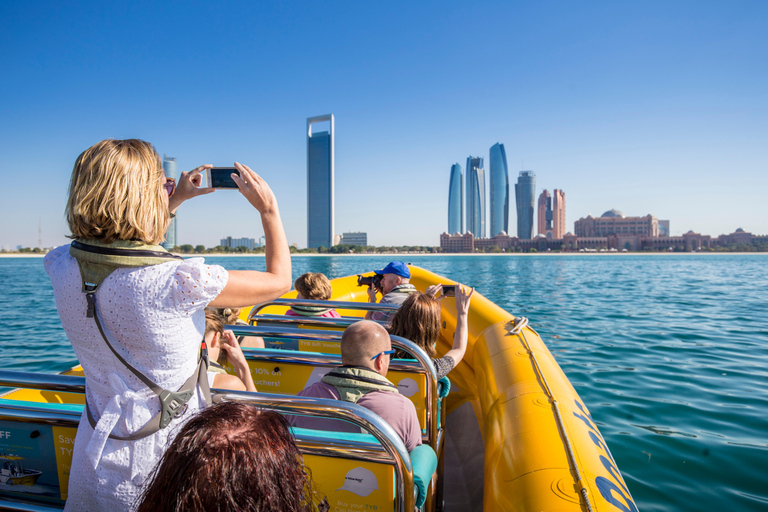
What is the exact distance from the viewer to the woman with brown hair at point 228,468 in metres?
0.62

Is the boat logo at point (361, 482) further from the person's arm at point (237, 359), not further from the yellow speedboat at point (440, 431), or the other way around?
the person's arm at point (237, 359)

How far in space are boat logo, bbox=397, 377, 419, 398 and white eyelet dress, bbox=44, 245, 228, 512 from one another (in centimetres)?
132

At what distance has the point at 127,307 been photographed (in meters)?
0.99

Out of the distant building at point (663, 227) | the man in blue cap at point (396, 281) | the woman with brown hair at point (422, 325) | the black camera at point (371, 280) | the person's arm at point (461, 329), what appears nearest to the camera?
the woman with brown hair at point (422, 325)

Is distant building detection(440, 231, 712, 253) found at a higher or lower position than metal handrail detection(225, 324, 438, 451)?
higher

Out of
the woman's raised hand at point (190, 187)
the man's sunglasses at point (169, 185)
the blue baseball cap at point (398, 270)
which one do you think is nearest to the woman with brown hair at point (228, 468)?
the man's sunglasses at point (169, 185)

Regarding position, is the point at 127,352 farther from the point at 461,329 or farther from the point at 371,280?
the point at 371,280

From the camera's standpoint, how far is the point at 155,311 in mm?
998

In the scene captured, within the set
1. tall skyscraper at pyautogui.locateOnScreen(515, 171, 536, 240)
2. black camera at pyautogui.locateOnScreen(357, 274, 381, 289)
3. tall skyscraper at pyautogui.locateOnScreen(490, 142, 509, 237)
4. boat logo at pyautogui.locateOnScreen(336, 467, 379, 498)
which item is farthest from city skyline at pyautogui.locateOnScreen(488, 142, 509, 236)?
boat logo at pyautogui.locateOnScreen(336, 467, 379, 498)

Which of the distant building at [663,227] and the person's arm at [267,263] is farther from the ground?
the distant building at [663,227]

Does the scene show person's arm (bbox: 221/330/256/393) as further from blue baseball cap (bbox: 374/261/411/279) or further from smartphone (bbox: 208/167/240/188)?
blue baseball cap (bbox: 374/261/411/279)

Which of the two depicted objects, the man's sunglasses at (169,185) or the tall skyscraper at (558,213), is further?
the tall skyscraper at (558,213)

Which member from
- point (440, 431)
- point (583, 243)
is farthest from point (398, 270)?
point (583, 243)

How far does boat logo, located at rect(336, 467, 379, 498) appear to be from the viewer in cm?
136
